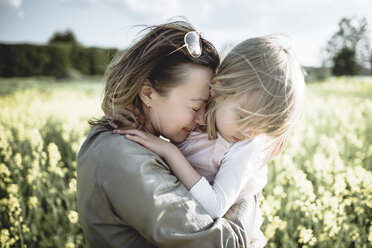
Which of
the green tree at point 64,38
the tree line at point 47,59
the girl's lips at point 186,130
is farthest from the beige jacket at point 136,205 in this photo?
the green tree at point 64,38

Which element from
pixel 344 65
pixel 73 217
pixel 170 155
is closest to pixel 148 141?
pixel 170 155

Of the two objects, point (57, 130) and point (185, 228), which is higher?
point (185, 228)

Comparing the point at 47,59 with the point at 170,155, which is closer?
the point at 170,155

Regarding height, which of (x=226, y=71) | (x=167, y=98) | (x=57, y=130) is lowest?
(x=57, y=130)

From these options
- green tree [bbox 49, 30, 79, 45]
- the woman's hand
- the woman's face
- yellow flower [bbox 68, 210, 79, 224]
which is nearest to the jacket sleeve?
the woman's hand

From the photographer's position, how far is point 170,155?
158 cm

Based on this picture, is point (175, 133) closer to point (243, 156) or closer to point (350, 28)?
point (243, 156)

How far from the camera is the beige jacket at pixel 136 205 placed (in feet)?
4.17

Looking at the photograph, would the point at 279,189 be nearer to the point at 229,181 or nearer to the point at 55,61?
the point at 229,181

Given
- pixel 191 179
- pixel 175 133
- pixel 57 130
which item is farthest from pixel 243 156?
pixel 57 130

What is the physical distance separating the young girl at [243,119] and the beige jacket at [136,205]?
0.36 ft

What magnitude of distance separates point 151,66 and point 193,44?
0.25m

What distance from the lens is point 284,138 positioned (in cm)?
175

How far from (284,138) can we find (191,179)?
613 mm
